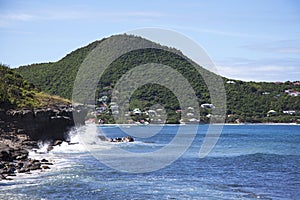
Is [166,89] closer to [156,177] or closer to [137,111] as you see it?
[137,111]

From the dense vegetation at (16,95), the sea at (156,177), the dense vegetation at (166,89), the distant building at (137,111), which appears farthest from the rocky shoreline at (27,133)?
the dense vegetation at (166,89)

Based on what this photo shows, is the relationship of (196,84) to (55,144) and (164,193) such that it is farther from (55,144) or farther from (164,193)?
(164,193)

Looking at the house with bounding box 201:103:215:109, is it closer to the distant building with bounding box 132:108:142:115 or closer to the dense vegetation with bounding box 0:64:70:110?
the distant building with bounding box 132:108:142:115

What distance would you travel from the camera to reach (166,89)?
420ft

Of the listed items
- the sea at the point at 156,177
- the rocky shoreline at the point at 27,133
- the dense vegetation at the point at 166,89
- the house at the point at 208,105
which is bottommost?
the sea at the point at 156,177

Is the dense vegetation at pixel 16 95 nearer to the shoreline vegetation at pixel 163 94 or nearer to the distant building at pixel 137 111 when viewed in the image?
the shoreline vegetation at pixel 163 94

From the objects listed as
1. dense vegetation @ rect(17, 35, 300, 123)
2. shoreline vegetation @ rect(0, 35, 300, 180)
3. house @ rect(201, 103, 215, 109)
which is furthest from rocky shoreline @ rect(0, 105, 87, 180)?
house @ rect(201, 103, 215, 109)

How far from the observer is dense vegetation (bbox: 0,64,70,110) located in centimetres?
4607

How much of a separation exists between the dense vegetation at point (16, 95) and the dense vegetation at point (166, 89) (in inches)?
2254

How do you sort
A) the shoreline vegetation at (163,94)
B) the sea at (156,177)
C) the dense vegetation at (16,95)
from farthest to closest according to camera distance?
the shoreline vegetation at (163,94) → the dense vegetation at (16,95) → the sea at (156,177)

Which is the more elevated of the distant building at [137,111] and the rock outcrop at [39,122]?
the distant building at [137,111]

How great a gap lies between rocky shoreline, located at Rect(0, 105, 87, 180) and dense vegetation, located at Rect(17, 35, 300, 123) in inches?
2582

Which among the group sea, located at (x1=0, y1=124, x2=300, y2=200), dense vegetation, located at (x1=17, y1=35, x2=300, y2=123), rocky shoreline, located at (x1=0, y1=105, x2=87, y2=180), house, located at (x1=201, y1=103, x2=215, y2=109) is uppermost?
dense vegetation, located at (x1=17, y1=35, x2=300, y2=123)

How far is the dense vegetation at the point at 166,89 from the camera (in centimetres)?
12425
